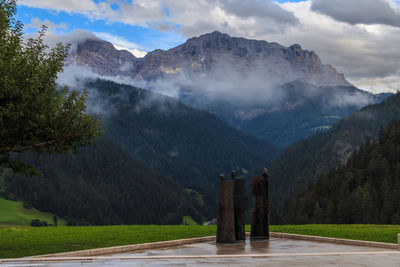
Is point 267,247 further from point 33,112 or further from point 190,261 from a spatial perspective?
point 33,112

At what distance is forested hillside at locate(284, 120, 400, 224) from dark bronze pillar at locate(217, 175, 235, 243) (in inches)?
4515

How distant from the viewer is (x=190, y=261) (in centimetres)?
1644

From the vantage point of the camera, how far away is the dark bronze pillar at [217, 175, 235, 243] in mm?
23391

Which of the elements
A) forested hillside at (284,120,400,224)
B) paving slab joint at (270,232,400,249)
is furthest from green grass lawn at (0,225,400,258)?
forested hillside at (284,120,400,224)

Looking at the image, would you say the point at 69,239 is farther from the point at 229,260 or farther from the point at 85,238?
the point at 229,260

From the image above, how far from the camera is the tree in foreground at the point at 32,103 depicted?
22062 millimetres

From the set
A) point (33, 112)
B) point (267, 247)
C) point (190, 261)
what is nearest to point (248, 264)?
point (190, 261)

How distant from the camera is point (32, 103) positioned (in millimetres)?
22500

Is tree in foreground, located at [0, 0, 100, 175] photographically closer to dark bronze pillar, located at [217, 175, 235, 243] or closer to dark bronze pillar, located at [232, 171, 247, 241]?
dark bronze pillar, located at [217, 175, 235, 243]

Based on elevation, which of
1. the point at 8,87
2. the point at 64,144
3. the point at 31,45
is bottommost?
the point at 64,144

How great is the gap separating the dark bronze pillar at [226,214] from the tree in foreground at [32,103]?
25.5 feet

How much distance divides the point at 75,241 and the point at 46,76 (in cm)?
889

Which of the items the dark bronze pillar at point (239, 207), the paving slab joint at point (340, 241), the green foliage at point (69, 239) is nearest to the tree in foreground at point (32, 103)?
the green foliage at point (69, 239)

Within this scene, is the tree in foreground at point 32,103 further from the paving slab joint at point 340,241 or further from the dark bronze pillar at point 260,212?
the paving slab joint at point 340,241
